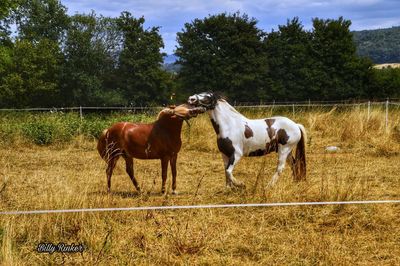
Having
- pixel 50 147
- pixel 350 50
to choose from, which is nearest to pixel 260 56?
pixel 350 50

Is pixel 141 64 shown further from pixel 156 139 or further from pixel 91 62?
pixel 156 139

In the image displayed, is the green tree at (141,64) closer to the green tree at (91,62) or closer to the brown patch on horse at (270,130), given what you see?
the green tree at (91,62)

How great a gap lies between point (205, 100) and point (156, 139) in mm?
929

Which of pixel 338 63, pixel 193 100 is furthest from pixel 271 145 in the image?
pixel 338 63

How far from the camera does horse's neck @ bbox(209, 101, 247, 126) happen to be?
20.8 feet

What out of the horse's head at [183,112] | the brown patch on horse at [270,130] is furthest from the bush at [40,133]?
the brown patch on horse at [270,130]

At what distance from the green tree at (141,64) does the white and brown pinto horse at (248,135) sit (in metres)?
25.0

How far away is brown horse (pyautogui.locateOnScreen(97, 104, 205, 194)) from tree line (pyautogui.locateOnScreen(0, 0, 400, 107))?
2308 centimetres

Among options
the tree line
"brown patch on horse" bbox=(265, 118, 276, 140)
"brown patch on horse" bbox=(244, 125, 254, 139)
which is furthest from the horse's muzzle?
the tree line

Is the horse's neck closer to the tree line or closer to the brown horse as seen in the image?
the brown horse

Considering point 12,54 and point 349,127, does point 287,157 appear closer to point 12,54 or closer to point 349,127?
point 349,127

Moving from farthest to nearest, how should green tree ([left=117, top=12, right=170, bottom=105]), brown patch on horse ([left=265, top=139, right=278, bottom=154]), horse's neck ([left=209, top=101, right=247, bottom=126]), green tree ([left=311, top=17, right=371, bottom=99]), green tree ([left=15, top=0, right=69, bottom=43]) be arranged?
green tree ([left=15, top=0, right=69, bottom=43]) → green tree ([left=117, top=12, right=170, bottom=105]) → green tree ([left=311, top=17, right=371, bottom=99]) → brown patch on horse ([left=265, top=139, right=278, bottom=154]) → horse's neck ([left=209, top=101, right=247, bottom=126])

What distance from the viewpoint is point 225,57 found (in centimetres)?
3080

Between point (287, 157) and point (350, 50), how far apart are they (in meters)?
24.4
